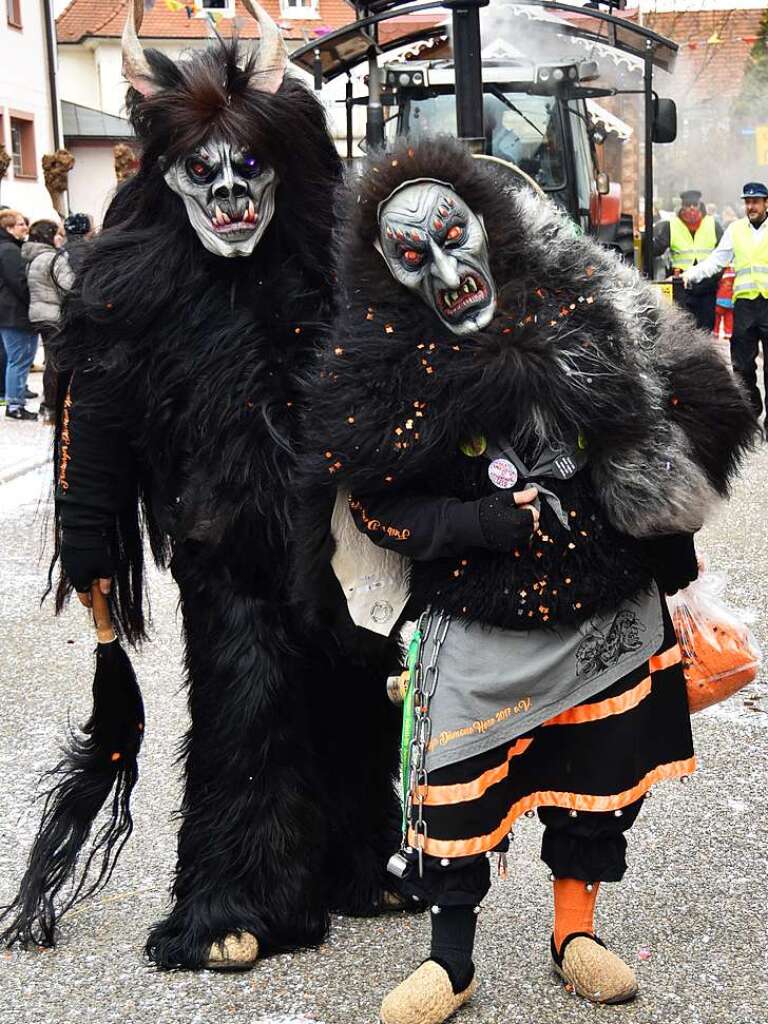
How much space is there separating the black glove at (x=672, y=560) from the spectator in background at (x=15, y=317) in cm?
1097

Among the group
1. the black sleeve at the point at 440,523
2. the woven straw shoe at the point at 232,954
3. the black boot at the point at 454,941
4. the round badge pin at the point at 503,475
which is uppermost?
the round badge pin at the point at 503,475

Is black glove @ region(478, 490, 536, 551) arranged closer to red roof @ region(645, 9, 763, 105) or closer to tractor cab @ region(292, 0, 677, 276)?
tractor cab @ region(292, 0, 677, 276)

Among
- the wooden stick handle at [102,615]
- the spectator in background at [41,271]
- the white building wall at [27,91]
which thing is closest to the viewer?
the wooden stick handle at [102,615]

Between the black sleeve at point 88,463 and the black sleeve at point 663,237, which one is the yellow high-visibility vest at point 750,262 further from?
the black sleeve at point 88,463

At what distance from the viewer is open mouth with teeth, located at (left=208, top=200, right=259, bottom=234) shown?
3.05 metres

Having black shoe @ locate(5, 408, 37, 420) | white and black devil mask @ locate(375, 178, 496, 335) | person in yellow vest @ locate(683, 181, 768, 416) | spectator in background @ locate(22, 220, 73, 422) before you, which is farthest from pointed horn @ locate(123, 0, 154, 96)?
black shoe @ locate(5, 408, 37, 420)

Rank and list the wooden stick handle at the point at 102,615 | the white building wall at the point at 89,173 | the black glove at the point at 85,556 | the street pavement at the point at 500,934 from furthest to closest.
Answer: the white building wall at the point at 89,173 → the wooden stick handle at the point at 102,615 → the black glove at the point at 85,556 → the street pavement at the point at 500,934

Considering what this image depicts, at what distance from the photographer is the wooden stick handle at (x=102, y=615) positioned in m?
3.43

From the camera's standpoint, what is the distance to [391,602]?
2.93 metres

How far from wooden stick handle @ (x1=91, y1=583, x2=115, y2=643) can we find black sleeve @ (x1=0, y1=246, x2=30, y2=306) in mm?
10046

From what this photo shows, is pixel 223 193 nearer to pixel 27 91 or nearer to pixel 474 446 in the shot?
pixel 474 446

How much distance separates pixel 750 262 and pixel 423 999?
9317mm

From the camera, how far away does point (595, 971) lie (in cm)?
296

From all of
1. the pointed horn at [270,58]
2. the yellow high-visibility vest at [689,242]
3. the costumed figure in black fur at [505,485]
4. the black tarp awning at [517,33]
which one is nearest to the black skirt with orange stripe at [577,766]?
the costumed figure in black fur at [505,485]
